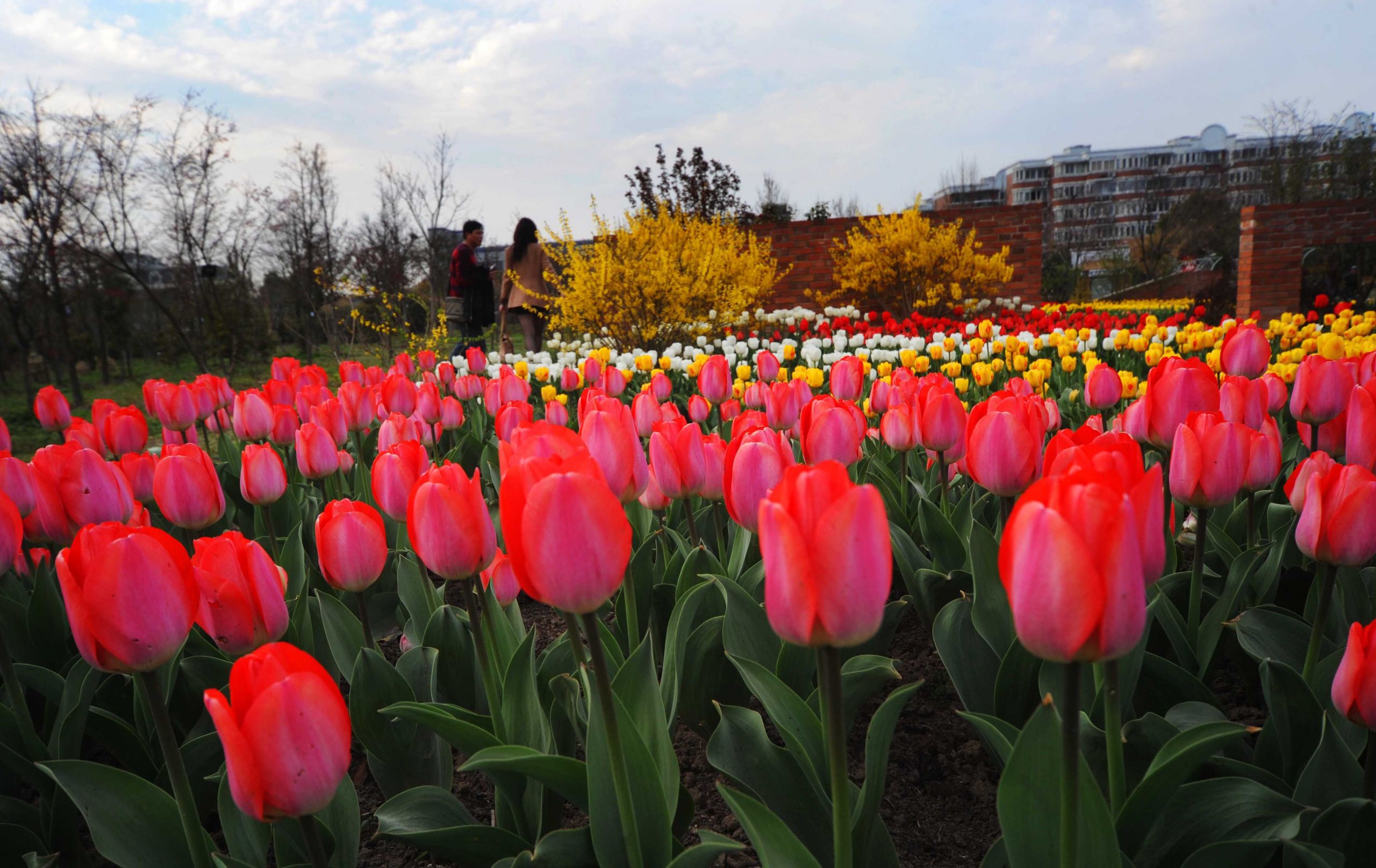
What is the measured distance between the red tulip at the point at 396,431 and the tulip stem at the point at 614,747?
4.85 feet

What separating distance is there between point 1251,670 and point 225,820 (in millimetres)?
1580

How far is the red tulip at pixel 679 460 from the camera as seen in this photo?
138cm

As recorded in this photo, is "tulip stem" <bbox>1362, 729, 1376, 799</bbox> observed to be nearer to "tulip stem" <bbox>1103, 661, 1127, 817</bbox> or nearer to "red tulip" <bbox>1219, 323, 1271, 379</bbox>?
"tulip stem" <bbox>1103, 661, 1127, 817</bbox>

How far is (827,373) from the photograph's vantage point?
514 centimetres

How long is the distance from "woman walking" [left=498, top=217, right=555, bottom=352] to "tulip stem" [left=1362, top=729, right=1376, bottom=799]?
815cm

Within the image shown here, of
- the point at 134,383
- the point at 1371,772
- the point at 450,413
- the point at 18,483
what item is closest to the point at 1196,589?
the point at 1371,772

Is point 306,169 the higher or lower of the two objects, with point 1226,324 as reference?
higher

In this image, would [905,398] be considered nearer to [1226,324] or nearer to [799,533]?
[799,533]

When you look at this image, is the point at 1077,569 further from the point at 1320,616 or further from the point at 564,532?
the point at 1320,616

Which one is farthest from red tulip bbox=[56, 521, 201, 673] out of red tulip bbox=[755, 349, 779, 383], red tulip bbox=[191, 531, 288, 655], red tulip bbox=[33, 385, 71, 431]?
red tulip bbox=[33, 385, 71, 431]

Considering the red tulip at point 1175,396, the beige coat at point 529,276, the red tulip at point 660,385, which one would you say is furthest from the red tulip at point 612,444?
the beige coat at point 529,276

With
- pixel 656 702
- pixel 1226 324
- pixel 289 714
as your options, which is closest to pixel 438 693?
pixel 656 702

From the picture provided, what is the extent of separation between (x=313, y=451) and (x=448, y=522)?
4.22 ft

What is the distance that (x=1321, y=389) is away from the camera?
165 centimetres
